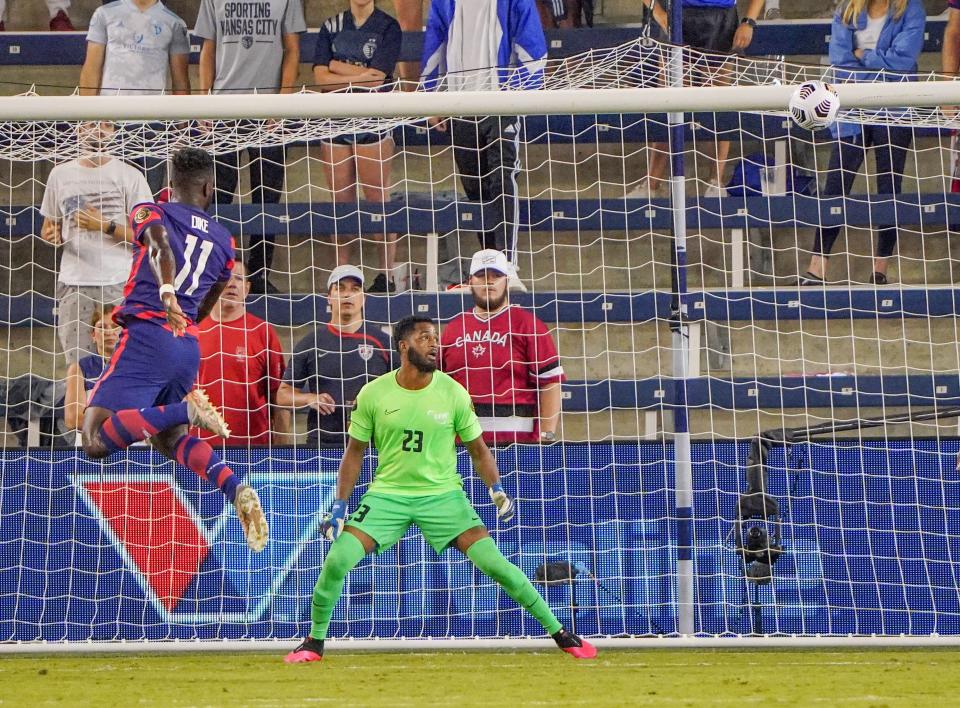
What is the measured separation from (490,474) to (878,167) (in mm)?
4640

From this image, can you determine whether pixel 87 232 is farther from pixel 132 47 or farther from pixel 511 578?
pixel 511 578

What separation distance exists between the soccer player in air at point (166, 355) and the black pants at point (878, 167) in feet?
15.2

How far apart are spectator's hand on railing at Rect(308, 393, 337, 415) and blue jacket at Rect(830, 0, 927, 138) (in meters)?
4.37

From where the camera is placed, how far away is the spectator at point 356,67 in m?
9.89

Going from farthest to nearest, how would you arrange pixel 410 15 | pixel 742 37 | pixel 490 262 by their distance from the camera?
pixel 410 15 → pixel 742 37 → pixel 490 262

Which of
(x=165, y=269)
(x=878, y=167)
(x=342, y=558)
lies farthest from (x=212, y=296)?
(x=878, y=167)

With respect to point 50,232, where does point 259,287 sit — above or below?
below

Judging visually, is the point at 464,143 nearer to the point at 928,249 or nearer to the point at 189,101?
the point at 189,101

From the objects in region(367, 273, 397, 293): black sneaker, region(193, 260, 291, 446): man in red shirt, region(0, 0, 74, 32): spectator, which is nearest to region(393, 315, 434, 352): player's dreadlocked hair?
region(193, 260, 291, 446): man in red shirt

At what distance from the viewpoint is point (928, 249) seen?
10406 mm

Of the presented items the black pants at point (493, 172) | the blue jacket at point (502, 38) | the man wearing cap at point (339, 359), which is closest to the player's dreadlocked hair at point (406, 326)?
the man wearing cap at point (339, 359)

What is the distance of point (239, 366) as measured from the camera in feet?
27.8

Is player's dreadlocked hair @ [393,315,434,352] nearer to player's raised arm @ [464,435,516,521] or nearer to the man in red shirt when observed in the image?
player's raised arm @ [464,435,516,521]

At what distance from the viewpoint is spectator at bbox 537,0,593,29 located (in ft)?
36.4
